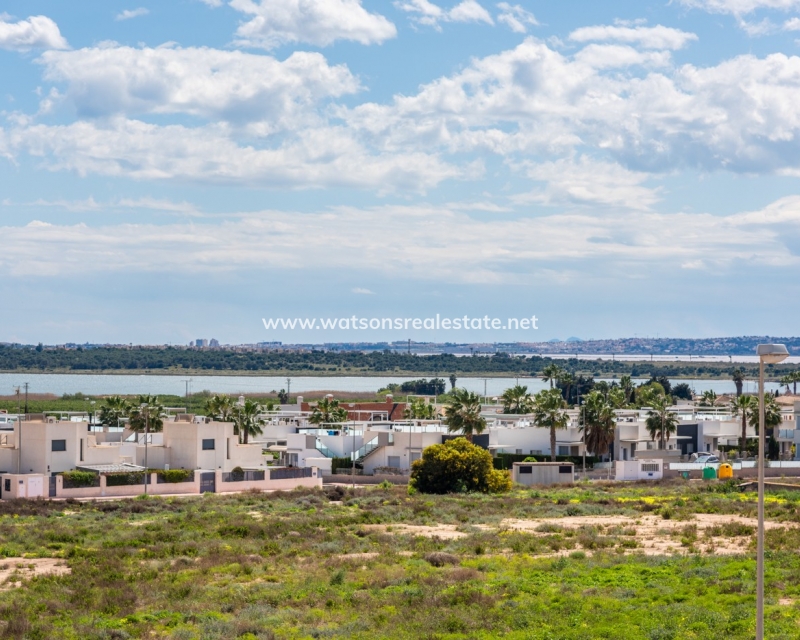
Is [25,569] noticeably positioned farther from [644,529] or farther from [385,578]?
[644,529]

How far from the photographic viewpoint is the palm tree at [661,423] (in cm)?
8281

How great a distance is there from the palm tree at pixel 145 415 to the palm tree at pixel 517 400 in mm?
34608

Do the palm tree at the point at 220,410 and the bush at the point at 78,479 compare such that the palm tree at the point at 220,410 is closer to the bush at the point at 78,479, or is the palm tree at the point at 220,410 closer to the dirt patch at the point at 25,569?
the bush at the point at 78,479

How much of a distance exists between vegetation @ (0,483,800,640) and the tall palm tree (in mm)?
44607

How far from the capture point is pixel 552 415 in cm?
7825

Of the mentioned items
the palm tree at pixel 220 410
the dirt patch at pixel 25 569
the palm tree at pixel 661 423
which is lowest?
the dirt patch at pixel 25 569

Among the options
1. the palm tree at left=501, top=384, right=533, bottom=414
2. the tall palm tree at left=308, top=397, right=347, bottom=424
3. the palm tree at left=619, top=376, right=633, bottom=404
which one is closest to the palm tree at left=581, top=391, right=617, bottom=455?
the palm tree at left=501, top=384, right=533, bottom=414

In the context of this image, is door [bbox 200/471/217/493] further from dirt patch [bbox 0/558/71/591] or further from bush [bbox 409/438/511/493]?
dirt patch [bbox 0/558/71/591]

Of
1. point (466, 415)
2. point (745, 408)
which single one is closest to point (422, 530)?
point (466, 415)

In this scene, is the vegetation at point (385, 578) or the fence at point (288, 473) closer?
the vegetation at point (385, 578)

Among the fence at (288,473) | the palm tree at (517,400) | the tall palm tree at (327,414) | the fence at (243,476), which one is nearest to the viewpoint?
the fence at (243,476)

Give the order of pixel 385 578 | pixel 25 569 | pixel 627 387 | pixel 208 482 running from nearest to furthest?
pixel 385 578 → pixel 25 569 → pixel 208 482 → pixel 627 387

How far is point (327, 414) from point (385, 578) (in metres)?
63.3

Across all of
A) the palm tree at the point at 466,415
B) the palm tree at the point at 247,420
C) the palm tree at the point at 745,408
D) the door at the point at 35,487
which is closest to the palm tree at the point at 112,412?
the palm tree at the point at 247,420
